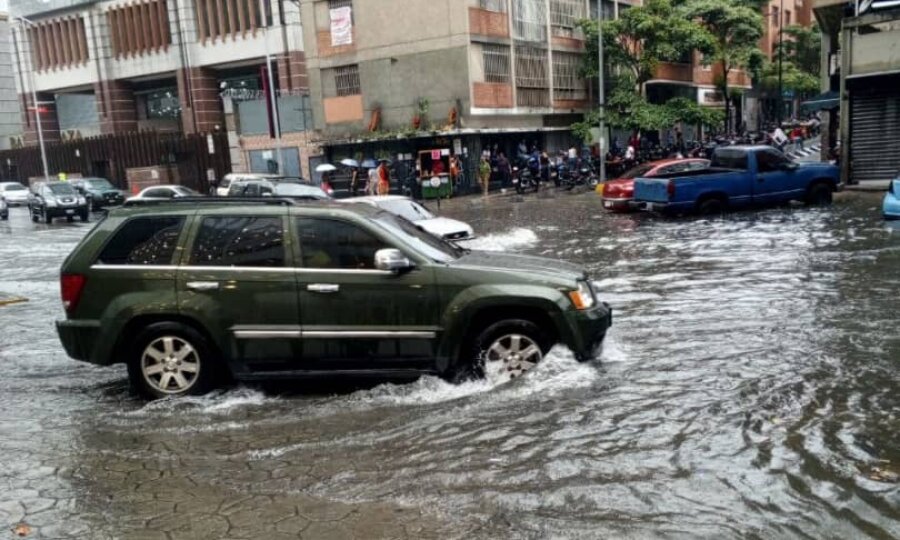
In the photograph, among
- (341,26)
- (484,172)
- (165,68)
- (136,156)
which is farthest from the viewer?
(165,68)

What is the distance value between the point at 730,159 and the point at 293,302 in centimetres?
1525

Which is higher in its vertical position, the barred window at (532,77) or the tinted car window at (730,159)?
the barred window at (532,77)

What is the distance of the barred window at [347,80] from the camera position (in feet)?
120

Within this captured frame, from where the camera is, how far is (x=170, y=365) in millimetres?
6832

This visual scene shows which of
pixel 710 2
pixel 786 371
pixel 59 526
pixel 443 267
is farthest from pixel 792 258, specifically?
pixel 710 2

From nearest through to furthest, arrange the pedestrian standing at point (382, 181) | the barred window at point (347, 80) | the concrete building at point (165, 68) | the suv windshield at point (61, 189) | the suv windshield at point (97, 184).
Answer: the pedestrian standing at point (382, 181) → the suv windshield at point (61, 189) → the barred window at point (347, 80) → the suv windshield at point (97, 184) → the concrete building at point (165, 68)

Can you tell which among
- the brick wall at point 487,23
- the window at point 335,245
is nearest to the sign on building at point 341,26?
the brick wall at point 487,23

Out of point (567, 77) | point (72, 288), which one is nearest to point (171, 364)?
point (72, 288)

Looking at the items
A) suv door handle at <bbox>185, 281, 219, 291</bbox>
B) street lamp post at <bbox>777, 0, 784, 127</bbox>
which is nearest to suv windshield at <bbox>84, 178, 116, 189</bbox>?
suv door handle at <bbox>185, 281, 219, 291</bbox>

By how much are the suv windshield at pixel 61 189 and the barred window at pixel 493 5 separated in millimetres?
19273

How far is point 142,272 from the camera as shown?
6.73 metres

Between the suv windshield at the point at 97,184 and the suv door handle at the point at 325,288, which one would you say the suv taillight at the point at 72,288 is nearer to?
the suv door handle at the point at 325,288

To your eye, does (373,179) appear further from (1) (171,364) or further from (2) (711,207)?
(1) (171,364)

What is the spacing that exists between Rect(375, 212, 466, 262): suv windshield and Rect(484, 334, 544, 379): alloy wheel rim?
873 mm
